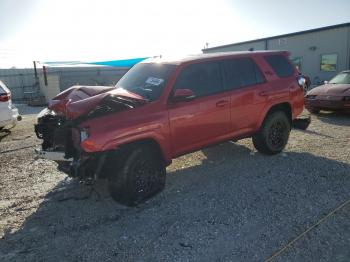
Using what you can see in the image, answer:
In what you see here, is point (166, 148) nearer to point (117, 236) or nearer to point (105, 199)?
point (105, 199)

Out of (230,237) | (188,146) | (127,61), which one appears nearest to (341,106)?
(188,146)

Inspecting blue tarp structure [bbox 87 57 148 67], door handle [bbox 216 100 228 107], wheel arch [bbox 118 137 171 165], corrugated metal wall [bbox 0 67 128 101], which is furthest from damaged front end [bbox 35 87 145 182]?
blue tarp structure [bbox 87 57 148 67]

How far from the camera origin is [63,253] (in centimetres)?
378

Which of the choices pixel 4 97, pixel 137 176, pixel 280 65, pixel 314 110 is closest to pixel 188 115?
pixel 137 176

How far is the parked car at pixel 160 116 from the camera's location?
15.1 ft

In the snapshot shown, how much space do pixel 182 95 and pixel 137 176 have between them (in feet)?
4.26

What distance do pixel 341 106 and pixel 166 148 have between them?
7699 millimetres

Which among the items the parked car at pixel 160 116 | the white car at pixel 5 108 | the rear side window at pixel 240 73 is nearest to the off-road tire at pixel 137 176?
the parked car at pixel 160 116

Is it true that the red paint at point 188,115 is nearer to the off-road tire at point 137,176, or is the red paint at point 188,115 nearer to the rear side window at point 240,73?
the rear side window at point 240,73

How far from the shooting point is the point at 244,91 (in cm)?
621

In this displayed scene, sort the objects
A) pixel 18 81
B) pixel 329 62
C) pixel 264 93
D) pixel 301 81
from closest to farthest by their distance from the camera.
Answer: pixel 264 93
pixel 301 81
pixel 329 62
pixel 18 81

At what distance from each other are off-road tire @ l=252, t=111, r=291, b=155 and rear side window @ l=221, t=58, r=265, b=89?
801 mm

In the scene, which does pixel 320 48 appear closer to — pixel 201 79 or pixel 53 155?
pixel 201 79

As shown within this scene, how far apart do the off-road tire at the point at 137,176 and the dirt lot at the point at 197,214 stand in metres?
0.17
